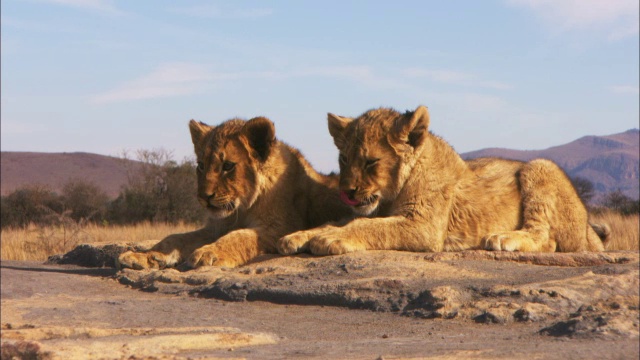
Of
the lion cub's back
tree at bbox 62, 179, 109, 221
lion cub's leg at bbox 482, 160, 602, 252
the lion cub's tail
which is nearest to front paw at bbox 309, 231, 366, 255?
the lion cub's back

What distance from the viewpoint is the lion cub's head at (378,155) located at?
28.0 ft

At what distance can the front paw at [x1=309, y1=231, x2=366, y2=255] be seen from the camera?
830 centimetres

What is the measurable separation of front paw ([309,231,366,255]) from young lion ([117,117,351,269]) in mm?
787

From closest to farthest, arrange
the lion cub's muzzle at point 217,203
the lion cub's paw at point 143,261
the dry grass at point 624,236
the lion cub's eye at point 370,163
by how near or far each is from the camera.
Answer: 1. the lion cub's eye at point 370,163
2. the lion cub's muzzle at point 217,203
3. the lion cub's paw at point 143,261
4. the dry grass at point 624,236

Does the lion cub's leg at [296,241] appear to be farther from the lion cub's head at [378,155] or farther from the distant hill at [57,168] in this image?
the distant hill at [57,168]

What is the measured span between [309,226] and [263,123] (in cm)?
124

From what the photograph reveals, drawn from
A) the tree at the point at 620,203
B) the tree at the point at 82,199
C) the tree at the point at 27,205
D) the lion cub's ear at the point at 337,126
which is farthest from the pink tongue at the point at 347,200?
the tree at the point at 620,203

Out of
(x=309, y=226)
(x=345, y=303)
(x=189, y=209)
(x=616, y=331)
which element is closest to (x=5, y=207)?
(x=189, y=209)

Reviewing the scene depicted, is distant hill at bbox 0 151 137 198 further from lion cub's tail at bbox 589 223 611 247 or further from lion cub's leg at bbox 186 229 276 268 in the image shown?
lion cub's leg at bbox 186 229 276 268

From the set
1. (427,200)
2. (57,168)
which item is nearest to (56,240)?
(427,200)

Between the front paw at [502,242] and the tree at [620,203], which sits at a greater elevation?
the front paw at [502,242]

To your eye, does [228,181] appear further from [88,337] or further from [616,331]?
[616,331]

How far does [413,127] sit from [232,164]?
1.82 meters

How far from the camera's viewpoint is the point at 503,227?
9.20m
